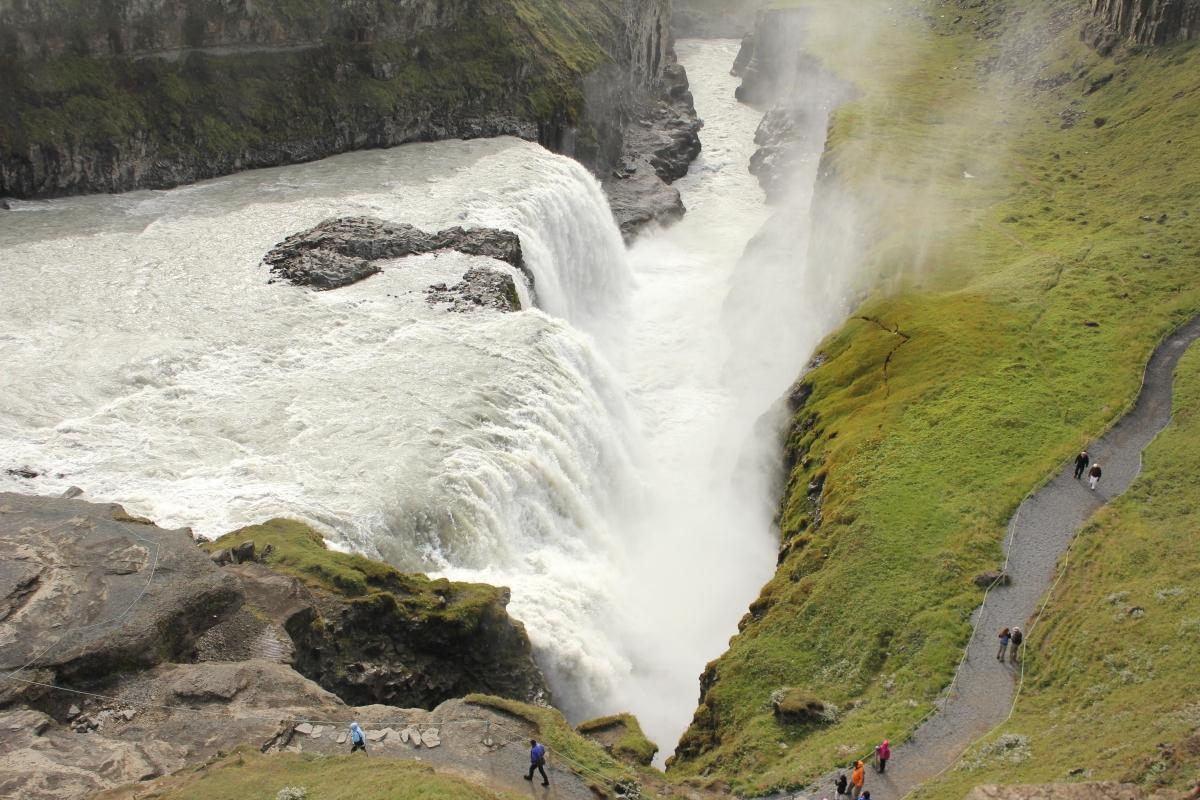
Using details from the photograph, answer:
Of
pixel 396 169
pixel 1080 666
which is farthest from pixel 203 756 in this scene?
pixel 396 169

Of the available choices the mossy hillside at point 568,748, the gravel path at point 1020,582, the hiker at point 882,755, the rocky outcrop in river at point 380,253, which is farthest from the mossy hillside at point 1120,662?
the rocky outcrop in river at point 380,253

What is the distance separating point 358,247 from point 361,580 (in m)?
34.0

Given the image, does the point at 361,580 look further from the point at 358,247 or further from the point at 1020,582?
the point at 358,247

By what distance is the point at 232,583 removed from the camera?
31812 millimetres

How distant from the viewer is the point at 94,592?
1192 inches

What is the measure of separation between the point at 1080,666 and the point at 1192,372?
2455 centimetres

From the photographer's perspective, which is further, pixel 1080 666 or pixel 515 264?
pixel 515 264

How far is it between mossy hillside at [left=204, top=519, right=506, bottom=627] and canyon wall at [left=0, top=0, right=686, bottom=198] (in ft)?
148

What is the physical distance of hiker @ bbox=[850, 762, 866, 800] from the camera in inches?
1189

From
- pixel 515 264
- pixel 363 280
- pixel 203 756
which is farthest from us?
pixel 515 264

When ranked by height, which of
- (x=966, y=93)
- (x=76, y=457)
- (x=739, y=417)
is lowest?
(x=739, y=417)

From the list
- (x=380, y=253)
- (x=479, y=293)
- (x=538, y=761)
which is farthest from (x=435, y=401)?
(x=538, y=761)

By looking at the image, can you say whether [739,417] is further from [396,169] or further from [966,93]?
[966,93]

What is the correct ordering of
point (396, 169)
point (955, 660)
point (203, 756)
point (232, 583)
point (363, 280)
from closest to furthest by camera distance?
1. point (203, 756)
2. point (232, 583)
3. point (955, 660)
4. point (363, 280)
5. point (396, 169)
